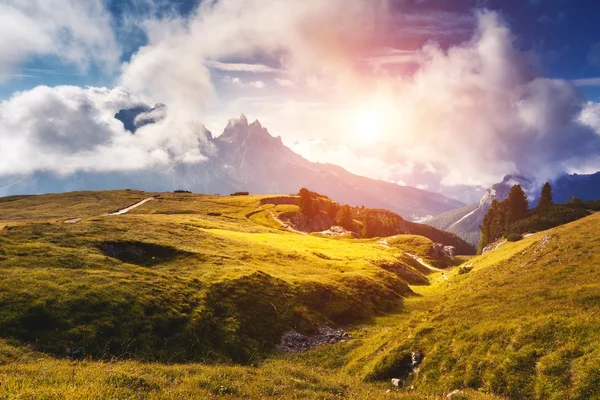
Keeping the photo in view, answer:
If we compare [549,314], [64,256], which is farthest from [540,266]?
[64,256]

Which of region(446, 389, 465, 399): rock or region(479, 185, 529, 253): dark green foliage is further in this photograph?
region(479, 185, 529, 253): dark green foliage

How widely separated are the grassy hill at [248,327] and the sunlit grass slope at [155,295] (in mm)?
148

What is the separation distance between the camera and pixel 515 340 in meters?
19.2

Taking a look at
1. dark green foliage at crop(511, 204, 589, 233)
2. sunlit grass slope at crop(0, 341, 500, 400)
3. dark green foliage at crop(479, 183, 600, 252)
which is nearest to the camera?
sunlit grass slope at crop(0, 341, 500, 400)

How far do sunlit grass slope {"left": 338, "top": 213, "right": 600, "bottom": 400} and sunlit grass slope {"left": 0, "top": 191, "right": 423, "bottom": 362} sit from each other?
1115 centimetres

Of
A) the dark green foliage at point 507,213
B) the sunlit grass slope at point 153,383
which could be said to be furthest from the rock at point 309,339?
the dark green foliage at point 507,213

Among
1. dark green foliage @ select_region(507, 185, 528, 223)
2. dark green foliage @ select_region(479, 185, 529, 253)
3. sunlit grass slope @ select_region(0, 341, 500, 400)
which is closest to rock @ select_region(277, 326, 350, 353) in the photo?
sunlit grass slope @ select_region(0, 341, 500, 400)

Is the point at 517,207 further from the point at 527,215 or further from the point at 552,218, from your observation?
the point at 552,218

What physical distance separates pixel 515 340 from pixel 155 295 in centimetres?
3004

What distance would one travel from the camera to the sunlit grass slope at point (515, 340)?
16156 mm

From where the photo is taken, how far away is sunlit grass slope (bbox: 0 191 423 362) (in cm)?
2372

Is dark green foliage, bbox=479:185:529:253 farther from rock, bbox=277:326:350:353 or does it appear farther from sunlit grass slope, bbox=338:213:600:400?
rock, bbox=277:326:350:353

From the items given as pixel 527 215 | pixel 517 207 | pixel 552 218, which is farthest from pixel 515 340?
pixel 527 215

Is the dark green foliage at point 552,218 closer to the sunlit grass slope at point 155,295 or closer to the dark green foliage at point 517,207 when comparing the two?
the dark green foliage at point 517,207
